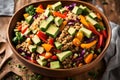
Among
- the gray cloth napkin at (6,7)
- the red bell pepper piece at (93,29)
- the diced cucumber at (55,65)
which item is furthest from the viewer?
the gray cloth napkin at (6,7)

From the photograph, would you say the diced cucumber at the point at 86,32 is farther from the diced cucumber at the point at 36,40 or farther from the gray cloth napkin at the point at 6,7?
the gray cloth napkin at the point at 6,7

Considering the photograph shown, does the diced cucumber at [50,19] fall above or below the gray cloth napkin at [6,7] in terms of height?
above

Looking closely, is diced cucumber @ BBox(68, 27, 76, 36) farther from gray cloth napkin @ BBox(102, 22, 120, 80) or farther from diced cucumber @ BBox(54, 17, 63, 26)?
gray cloth napkin @ BBox(102, 22, 120, 80)

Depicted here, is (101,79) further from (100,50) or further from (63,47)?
(63,47)

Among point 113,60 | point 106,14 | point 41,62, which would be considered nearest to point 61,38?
point 41,62

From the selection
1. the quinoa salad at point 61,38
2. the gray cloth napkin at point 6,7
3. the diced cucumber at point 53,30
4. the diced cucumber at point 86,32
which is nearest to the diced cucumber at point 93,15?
the quinoa salad at point 61,38

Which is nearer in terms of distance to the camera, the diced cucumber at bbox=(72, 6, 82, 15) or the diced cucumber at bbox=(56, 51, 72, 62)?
the diced cucumber at bbox=(56, 51, 72, 62)

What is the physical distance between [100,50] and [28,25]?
16.2 inches

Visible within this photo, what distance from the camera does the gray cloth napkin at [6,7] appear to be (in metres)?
1.93

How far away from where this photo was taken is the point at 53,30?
1495 millimetres

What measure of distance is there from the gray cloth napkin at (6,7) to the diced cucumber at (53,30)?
50 cm

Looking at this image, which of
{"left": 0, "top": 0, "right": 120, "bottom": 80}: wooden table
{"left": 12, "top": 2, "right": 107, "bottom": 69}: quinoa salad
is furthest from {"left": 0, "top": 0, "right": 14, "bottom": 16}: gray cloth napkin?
{"left": 12, "top": 2, "right": 107, "bottom": 69}: quinoa salad

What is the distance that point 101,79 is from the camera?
1.60m

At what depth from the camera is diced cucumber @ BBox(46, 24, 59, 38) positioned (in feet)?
4.86
